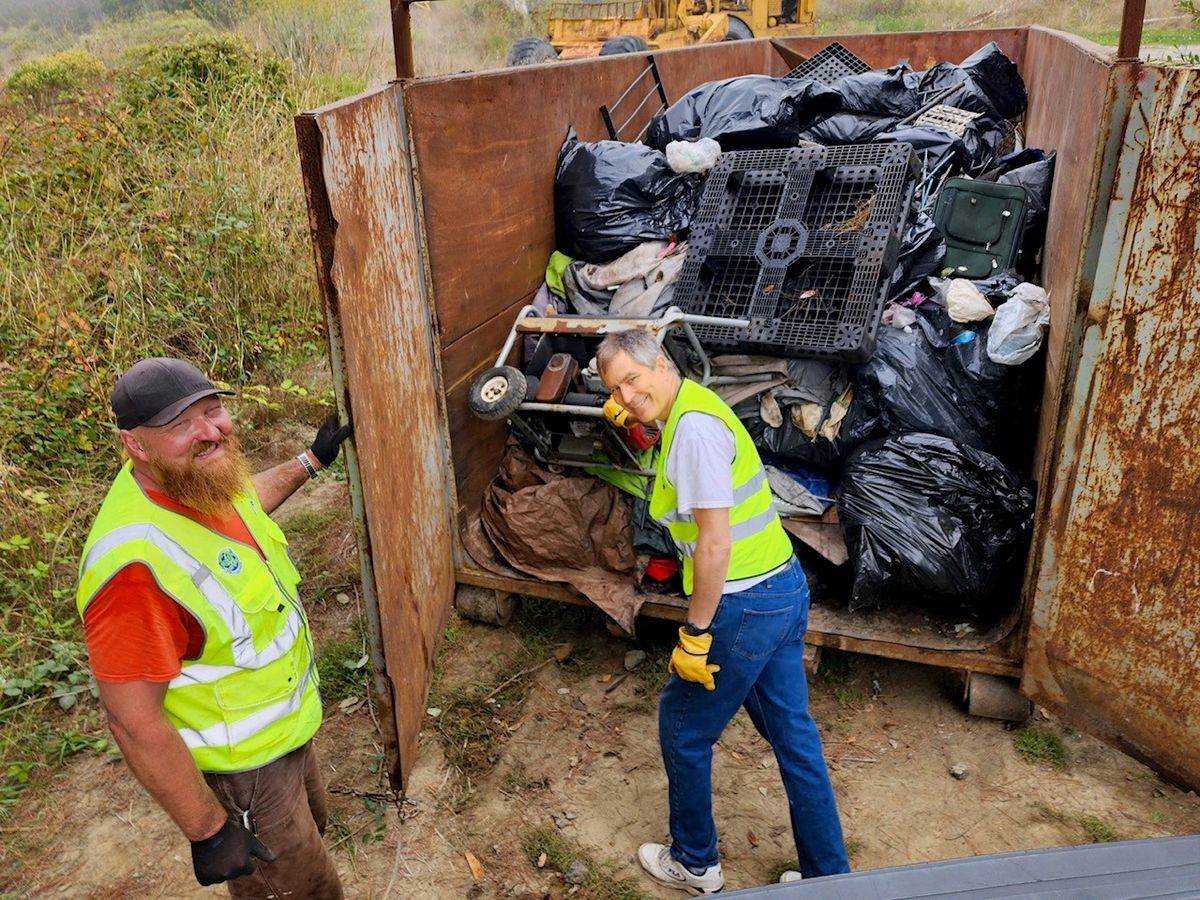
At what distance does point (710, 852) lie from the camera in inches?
103

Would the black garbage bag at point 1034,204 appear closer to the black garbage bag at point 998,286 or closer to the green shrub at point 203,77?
the black garbage bag at point 998,286

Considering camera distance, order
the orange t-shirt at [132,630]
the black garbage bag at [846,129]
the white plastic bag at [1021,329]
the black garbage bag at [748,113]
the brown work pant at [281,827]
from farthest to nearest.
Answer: the black garbage bag at [846,129] → the black garbage bag at [748,113] → the white plastic bag at [1021,329] → the brown work pant at [281,827] → the orange t-shirt at [132,630]

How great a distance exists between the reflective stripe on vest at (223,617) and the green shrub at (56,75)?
26.7 ft

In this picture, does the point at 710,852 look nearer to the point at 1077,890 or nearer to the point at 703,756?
the point at 703,756

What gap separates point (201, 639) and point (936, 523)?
89.5 inches

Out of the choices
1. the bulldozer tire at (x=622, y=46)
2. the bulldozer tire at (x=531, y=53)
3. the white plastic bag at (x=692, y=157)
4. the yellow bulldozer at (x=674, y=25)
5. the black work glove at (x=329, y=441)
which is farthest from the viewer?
the yellow bulldozer at (x=674, y=25)

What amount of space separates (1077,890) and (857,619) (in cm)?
195

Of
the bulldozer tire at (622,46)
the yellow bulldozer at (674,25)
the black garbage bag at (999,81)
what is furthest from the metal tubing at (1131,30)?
the yellow bulldozer at (674,25)

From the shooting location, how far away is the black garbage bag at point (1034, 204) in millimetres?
3672

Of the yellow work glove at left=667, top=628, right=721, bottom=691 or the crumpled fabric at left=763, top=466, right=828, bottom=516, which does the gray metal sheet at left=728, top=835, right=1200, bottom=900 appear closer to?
the yellow work glove at left=667, top=628, right=721, bottom=691

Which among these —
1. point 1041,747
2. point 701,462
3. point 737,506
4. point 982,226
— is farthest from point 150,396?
point 982,226

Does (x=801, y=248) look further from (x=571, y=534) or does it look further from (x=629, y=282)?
(x=571, y=534)

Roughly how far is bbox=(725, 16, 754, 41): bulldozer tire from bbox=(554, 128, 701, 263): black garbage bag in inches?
Result: 257

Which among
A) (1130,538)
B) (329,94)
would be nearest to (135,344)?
(329,94)
